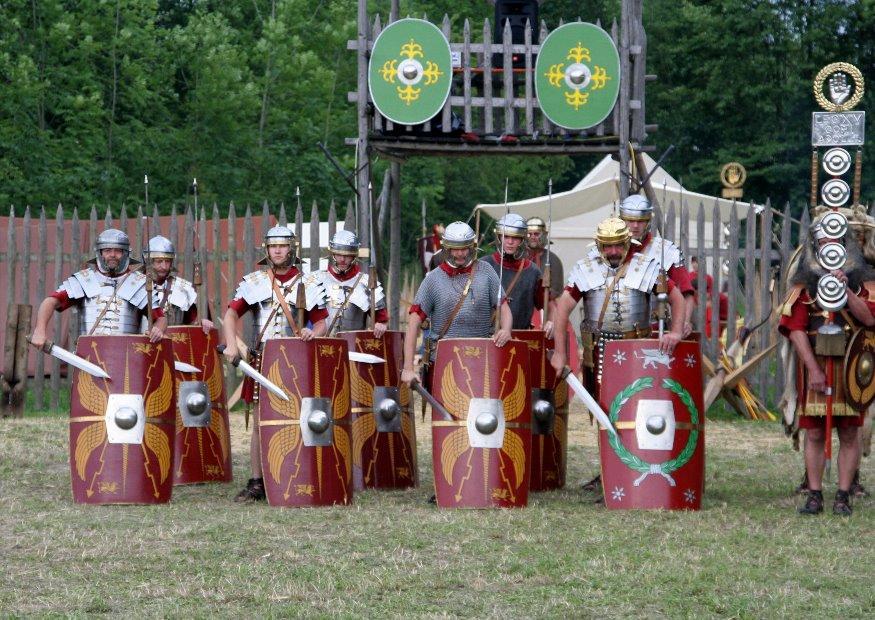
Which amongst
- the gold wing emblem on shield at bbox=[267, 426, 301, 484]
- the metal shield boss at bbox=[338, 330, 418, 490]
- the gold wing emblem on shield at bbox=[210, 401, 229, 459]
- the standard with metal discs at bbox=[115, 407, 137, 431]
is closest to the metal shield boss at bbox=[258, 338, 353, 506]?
the gold wing emblem on shield at bbox=[267, 426, 301, 484]

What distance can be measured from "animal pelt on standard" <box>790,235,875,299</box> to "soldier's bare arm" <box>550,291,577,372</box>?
1216 mm

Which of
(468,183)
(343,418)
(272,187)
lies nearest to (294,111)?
(272,187)

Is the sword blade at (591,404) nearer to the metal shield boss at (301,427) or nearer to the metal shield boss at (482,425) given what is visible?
the metal shield boss at (482,425)

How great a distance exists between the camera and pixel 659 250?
8984 millimetres

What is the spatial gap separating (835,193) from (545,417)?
88.2 inches

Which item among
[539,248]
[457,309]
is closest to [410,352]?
[457,309]

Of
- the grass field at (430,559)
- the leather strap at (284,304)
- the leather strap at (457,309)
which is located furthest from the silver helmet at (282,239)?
the grass field at (430,559)

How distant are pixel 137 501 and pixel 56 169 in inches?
574

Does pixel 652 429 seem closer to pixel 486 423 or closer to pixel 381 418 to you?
pixel 486 423

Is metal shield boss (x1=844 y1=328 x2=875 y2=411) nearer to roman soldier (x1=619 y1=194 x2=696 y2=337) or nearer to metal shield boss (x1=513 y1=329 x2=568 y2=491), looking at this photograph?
Answer: roman soldier (x1=619 y1=194 x2=696 y2=337)

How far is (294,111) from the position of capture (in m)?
26.7

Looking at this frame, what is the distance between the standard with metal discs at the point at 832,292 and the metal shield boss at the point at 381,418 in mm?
2713

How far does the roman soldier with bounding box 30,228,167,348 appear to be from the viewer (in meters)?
9.33

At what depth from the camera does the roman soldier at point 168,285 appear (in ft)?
32.2
